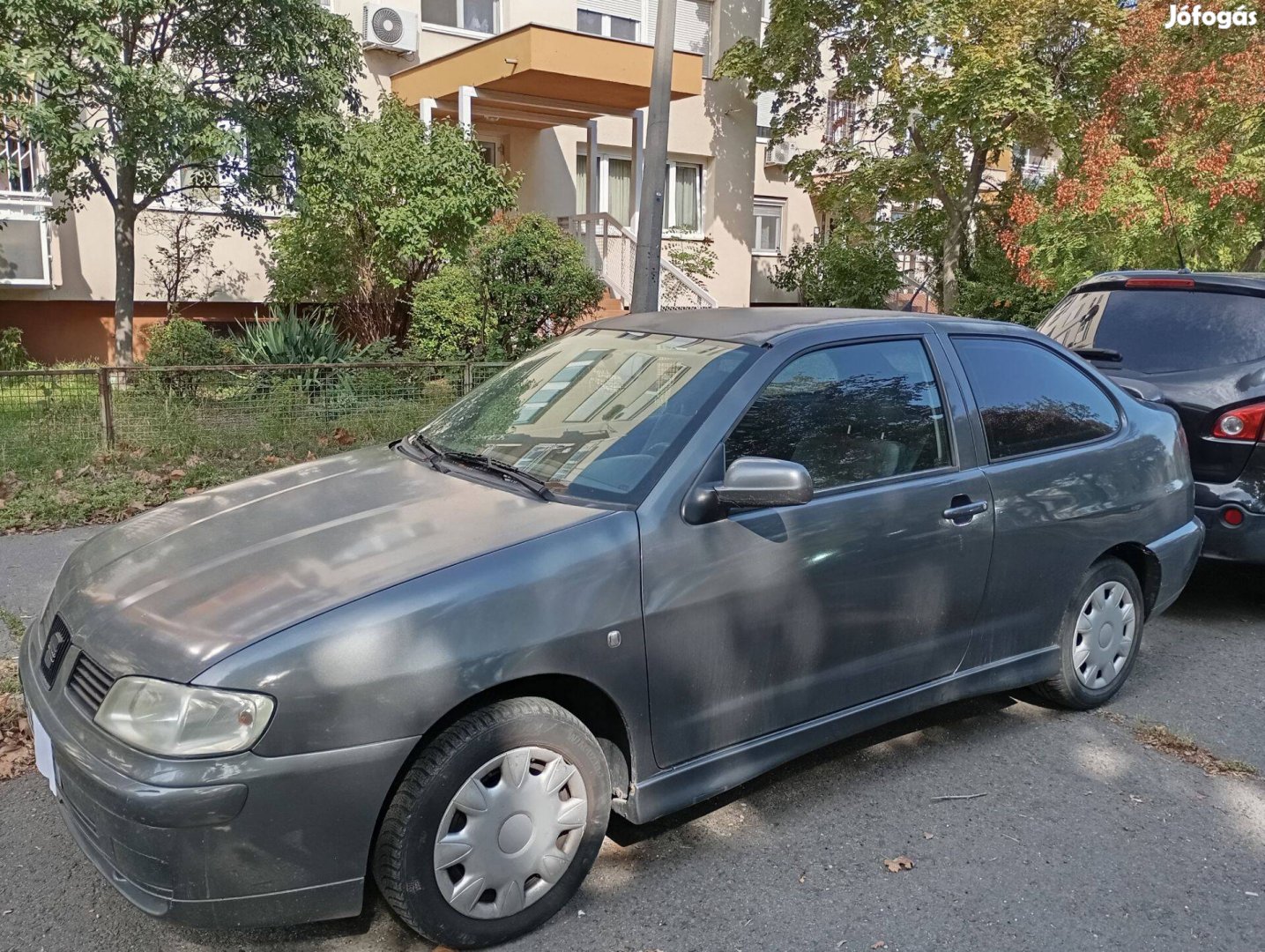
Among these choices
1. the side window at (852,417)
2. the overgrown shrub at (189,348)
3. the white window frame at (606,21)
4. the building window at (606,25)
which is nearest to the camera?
the side window at (852,417)

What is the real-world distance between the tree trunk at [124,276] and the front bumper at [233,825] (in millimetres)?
9749

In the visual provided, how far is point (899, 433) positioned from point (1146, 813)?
5.23ft

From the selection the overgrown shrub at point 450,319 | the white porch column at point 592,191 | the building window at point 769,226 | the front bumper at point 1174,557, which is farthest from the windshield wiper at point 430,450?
the building window at point 769,226

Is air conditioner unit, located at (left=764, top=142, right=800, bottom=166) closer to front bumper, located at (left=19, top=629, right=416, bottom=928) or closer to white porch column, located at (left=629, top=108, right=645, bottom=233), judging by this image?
white porch column, located at (left=629, top=108, right=645, bottom=233)

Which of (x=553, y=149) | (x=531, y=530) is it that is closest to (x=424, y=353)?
(x=553, y=149)

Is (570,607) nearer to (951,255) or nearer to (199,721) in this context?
(199,721)

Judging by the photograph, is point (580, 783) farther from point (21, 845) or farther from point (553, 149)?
point (553, 149)

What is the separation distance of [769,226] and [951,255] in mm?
5890

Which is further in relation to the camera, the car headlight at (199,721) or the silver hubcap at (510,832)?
the silver hubcap at (510,832)

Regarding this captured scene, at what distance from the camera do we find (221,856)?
2.45 m

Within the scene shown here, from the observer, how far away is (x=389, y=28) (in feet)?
51.1

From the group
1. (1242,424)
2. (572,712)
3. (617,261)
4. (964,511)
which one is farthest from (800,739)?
(617,261)

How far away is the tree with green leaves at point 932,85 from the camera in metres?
14.8

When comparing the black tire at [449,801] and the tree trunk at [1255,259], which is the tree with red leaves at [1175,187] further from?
the black tire at [449,801]
